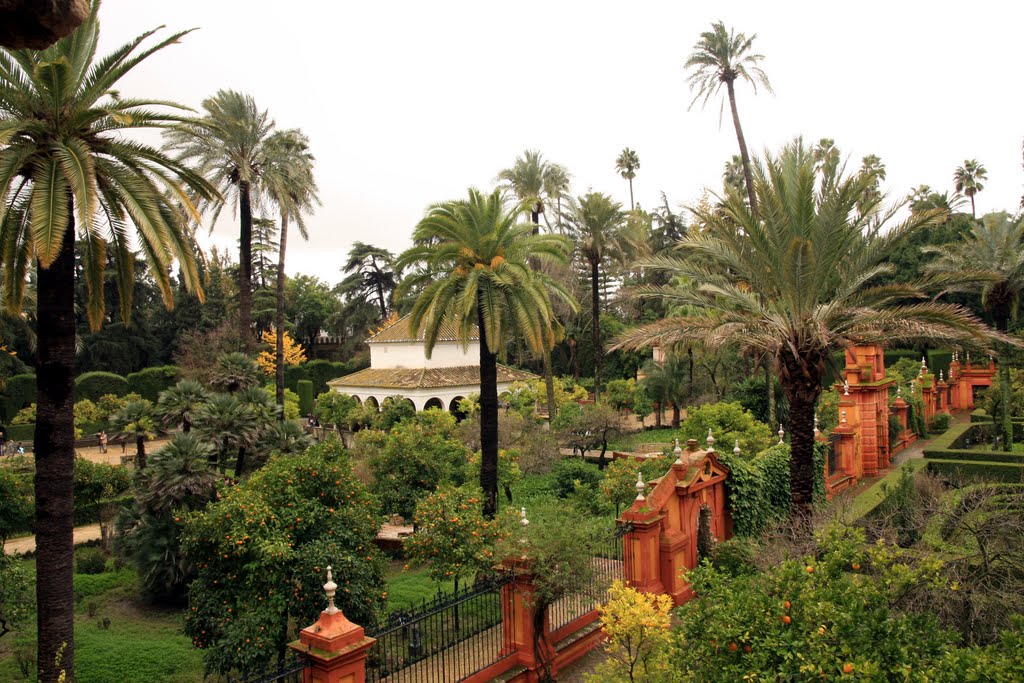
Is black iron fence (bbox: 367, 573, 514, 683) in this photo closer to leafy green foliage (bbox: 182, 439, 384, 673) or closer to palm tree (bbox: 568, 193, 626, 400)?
leafy green foliage (bbox: 182, 439, 384, 673)

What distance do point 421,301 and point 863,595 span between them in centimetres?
1200

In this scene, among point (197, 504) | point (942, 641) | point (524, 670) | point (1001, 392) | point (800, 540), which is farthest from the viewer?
point (1001, 392)

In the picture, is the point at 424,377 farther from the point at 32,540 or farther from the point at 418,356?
the point at 32,540

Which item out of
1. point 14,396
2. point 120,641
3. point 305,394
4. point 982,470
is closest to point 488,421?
point 120,641

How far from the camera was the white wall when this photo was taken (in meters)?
38.6

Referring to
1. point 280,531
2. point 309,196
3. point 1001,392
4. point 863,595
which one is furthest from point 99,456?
point 1001,392

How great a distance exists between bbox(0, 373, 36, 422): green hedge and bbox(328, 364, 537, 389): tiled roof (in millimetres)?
17037

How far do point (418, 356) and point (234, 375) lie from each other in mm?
17331

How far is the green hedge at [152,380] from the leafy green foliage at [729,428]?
33.8 metres

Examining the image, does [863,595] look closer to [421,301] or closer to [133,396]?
[421,301]

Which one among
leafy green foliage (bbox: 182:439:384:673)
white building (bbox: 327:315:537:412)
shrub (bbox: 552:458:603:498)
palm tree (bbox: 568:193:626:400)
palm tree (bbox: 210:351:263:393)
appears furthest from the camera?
white building (bbox: 327:315:537:412)

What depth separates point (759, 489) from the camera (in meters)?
15.6

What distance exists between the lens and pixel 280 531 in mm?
10164

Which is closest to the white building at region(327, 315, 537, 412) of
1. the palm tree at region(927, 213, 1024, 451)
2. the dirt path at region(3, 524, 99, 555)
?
the dirt path at region(3, 524, 99, 555)
